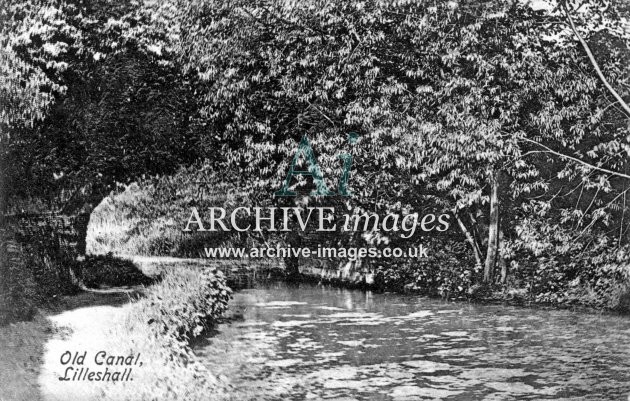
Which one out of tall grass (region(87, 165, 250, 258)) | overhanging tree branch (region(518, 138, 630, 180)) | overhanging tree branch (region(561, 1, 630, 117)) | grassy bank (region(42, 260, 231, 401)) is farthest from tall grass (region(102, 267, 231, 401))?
overhanging tree branch (region(561, 1, 630, 117))

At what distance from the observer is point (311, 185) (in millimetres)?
6129

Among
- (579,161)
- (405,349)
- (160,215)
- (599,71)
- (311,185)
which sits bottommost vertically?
(405,349)

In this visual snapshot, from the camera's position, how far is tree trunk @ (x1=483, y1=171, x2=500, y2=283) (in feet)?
20.8

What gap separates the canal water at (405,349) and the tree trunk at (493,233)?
32cm

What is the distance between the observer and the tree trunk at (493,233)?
Result: 6340 millimetres

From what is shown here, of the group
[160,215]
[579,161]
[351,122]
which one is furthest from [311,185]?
[579,161]

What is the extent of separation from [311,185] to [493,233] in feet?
5.36

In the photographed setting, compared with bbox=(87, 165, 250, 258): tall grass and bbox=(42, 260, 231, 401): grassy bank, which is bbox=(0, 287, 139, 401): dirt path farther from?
bbox=(87, 165, 250, 258): tall grass

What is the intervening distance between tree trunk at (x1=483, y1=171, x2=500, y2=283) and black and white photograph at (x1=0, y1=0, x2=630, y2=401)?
3cm

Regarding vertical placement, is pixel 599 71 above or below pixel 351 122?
above


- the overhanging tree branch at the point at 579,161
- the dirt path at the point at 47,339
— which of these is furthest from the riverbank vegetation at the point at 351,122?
the dirt path at the point at 47,339

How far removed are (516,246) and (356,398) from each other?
6.63ft

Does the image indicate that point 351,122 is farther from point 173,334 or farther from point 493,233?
point 173,334

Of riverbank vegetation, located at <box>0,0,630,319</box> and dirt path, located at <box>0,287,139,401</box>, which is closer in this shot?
dirt path, located at <box>0,287,139,401</box>
